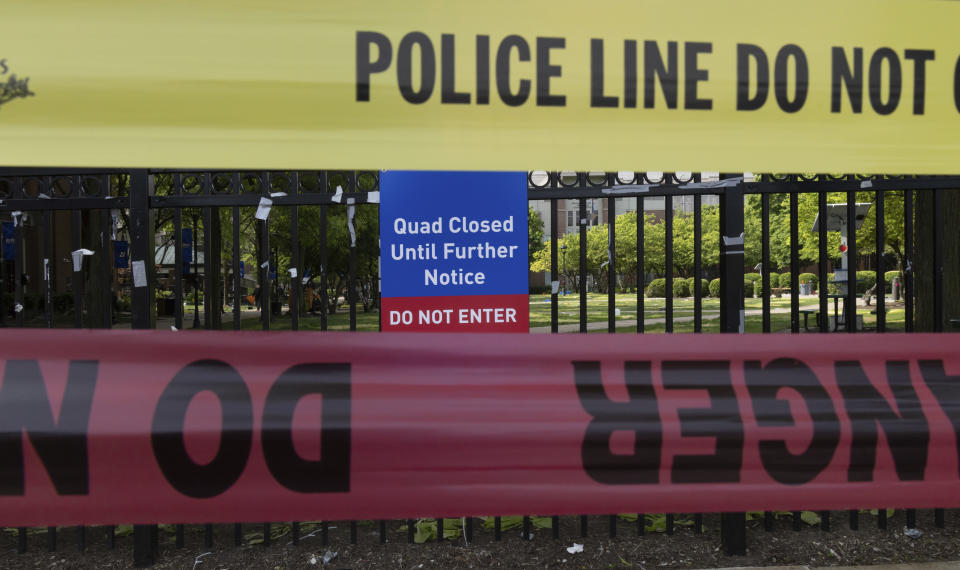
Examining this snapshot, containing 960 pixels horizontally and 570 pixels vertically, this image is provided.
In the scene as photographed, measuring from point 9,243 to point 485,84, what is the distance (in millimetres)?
4203

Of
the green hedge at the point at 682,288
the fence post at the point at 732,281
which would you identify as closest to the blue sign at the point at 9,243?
the fence post at the point at 732,281

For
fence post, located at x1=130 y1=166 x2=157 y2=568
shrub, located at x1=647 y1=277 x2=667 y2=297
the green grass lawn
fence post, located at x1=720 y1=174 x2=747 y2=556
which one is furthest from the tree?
fence post, located at x1=130 y1=166 x2=157 y2=568

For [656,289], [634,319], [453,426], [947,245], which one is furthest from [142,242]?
[656,289]

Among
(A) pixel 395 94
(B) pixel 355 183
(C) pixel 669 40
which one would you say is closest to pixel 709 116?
(C) pixel 669 40

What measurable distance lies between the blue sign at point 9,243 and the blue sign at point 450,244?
2736 mm

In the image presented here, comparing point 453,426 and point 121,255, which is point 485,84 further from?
point 121,255

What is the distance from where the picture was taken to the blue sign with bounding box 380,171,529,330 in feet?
11.6

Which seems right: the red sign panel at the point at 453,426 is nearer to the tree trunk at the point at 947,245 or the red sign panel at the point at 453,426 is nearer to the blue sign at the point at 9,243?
the blue sign at the point at 9,243

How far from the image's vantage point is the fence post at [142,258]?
10.9 ft

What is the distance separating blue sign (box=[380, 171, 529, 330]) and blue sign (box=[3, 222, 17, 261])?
274cm

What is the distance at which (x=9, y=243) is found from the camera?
4430 mm

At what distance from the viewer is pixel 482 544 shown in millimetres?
3838

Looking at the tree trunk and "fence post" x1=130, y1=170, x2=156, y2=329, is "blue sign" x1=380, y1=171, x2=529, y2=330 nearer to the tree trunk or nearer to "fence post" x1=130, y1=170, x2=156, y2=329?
"fence post" x1=130, y1=170, x2=156, y2=329

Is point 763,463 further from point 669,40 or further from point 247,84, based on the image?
point 247,84
